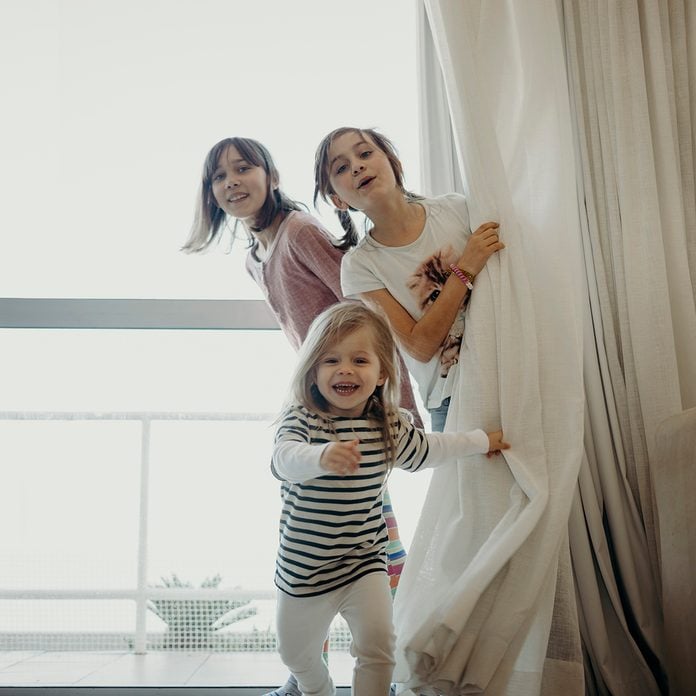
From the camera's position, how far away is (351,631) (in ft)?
4.25

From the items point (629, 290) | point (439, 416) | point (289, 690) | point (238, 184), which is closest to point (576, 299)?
point (629, 290)

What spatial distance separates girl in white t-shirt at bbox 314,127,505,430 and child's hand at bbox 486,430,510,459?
0.17 meters

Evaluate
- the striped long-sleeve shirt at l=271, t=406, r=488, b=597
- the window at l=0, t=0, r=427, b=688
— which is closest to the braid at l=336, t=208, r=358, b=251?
the window at l=0, t=0, r=427, b=688

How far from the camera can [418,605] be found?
1354 mm

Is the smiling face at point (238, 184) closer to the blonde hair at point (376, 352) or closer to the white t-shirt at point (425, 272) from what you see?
the white t-shirt at point (425, 272)

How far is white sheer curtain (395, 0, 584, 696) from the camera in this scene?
1.29 m

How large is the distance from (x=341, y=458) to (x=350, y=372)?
210 millimetres

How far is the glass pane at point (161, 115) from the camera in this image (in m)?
1.98

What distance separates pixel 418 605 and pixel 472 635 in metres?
0.11

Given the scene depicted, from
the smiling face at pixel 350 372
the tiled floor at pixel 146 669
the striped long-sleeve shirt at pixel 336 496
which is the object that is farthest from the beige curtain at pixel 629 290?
the tiled floor at pixel 146 669

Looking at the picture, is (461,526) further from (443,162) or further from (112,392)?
(112,392)

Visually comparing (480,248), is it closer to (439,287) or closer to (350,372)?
(439,287)

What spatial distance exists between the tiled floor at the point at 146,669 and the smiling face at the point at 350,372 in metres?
0.77

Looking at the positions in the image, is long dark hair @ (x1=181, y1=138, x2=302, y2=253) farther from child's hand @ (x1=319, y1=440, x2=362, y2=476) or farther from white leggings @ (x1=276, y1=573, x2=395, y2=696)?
white leggings @ (x1=276, y1=573, x2=395, y2=696)
